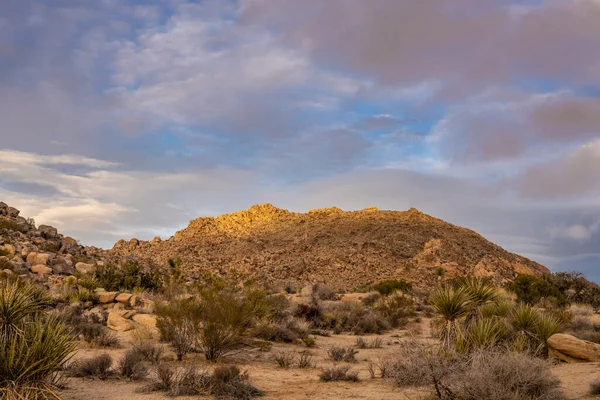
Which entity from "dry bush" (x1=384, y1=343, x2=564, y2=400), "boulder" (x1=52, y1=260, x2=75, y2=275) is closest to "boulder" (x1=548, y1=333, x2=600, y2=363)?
"dry bush" (x1=384, y1=343, x2=564, y2=400)

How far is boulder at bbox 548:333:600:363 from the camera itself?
13.9 m

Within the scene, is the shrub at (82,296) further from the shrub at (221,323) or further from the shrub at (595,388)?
the shrub at (595,388)

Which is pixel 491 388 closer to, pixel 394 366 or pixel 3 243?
pixel 394 366

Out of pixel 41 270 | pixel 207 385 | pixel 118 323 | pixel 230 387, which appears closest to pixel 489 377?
pixel 230 387

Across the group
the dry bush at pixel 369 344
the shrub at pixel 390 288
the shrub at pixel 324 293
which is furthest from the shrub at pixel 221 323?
the shrub at pixel 390 288

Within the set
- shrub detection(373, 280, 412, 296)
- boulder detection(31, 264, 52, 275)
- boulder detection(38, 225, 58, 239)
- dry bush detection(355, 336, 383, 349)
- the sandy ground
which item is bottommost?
the sandy ground

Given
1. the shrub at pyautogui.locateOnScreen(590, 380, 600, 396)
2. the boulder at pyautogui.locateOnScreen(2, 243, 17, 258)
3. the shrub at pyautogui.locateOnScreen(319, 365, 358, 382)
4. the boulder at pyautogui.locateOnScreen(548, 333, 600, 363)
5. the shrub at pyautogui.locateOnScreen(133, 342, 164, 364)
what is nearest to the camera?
the shrub at pyautogui.locateOnScreen(590, 380, 600, 396)

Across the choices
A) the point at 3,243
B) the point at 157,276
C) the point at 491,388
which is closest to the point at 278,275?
the point at 157,276

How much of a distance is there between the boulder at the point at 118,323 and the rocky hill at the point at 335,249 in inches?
966

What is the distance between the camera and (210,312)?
554 inches

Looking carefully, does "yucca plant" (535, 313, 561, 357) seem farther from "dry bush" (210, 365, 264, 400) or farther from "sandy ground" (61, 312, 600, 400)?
"dry bush" (210, 365, 264, 400)

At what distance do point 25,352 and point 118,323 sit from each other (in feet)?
34.9

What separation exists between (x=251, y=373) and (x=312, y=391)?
2.46 meters

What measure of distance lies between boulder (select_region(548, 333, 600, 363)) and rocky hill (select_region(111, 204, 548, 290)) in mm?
33312
